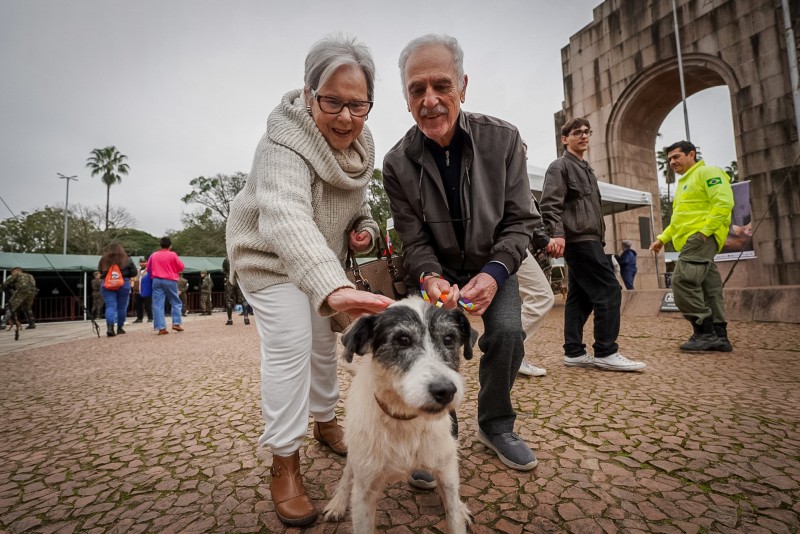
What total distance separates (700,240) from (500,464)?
4943 millimetres

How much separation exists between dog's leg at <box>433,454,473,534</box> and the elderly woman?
761 millimetres

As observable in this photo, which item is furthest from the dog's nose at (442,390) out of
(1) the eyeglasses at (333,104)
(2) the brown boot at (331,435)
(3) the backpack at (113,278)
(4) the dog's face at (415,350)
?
(3) the backpack at (113,278)

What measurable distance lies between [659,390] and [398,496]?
3.14 metres

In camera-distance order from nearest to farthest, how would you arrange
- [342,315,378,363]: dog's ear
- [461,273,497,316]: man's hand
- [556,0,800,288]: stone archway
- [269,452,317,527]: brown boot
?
1. [342,315,378,363]: dog's ear
2. [269,452,317,527]: brown boot
3. [461,273,497,316]: man's hand
4. [556,0,800,288]: stone archway

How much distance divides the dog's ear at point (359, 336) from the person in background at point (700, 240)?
5.54m

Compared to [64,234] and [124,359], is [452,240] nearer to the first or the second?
[124,359]

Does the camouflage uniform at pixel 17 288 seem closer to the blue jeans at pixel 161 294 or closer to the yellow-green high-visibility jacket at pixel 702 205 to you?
the blue jeans at pixel 161 294

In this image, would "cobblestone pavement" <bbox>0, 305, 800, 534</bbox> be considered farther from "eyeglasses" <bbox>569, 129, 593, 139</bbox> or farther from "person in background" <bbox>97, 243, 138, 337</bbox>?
"person in background" <bbox>97, 243, 138, 337</bbox>

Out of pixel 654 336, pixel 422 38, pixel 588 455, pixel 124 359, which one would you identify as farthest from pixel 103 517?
pixel 654 336

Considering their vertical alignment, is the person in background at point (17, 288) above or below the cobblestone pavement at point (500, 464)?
above

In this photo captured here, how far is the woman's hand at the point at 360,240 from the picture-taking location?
102 inches

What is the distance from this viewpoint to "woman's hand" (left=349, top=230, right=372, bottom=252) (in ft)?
8.50

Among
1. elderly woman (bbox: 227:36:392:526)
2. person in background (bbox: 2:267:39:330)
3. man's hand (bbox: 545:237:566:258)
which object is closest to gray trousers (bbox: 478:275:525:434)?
elderly woman (bbox: 227:36:392:526)

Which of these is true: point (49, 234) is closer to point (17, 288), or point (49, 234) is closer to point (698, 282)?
point (17, 288)
